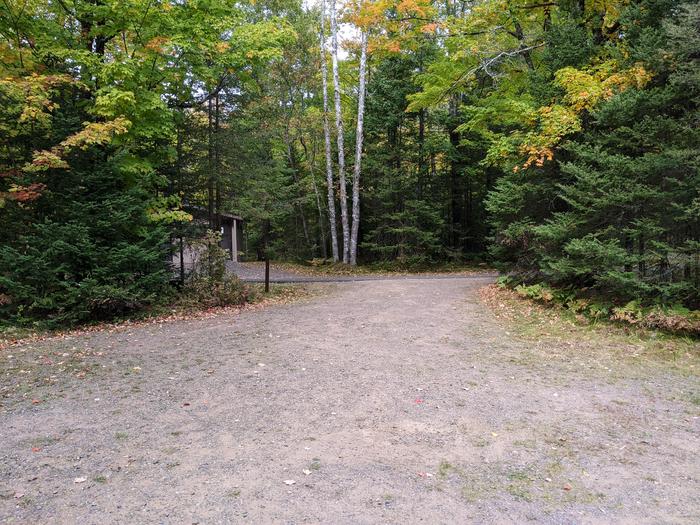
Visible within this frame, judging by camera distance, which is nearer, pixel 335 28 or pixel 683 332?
pixel 683 332

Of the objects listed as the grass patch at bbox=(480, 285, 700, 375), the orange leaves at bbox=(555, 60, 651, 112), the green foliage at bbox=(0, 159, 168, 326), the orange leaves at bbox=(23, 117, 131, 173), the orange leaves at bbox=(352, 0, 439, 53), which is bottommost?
the grass patch at bbox=(480, 285, 700, 375)

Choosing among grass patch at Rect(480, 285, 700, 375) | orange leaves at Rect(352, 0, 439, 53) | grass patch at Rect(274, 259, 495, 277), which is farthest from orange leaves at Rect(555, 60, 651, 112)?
grass patch at Rect(274, 259, 495, 277)

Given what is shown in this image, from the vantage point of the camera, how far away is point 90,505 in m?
2.88

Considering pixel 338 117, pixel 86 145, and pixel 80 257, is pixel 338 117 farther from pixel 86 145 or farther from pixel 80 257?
pixel 80 257

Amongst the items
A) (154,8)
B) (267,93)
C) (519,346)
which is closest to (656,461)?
(519,346)

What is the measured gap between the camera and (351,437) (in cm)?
390

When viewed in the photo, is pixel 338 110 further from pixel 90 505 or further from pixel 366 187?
pixel 90 505

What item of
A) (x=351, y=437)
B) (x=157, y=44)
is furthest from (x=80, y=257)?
(x=351, y=437)

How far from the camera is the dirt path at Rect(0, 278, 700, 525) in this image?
2900 millimetres

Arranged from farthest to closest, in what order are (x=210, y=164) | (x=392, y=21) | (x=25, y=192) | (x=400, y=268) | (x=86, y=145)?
(x=400, y=268) < (x=392, y=21) < (x=210, y=164) < (x=86, y=145) < (x=25, y=192)

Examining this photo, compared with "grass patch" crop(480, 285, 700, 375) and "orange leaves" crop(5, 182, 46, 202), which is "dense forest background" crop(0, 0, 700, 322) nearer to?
"orange leaves" crop(5, 182, 46, 202)

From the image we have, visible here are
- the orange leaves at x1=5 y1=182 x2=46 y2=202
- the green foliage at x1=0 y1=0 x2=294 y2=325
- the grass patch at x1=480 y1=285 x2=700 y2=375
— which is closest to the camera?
the grass patch at x1=480 y1=285 x2=700 y2=375

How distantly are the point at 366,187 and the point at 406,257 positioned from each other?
13.3 ft

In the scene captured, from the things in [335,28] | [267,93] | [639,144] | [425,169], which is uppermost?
[335,28]
